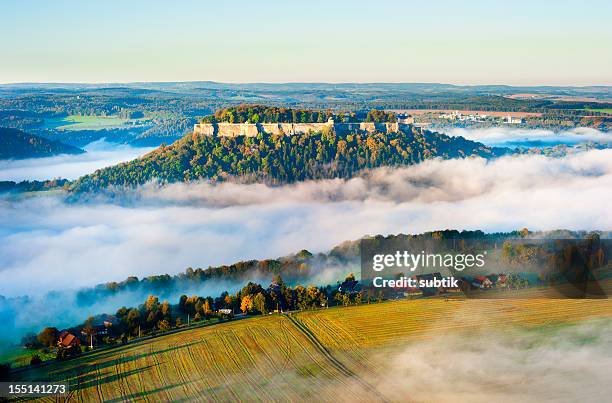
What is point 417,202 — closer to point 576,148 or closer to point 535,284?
point 535,284

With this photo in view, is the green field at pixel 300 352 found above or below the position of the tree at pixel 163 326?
above

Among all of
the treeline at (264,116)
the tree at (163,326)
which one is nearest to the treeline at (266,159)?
the treeline at (264,116)

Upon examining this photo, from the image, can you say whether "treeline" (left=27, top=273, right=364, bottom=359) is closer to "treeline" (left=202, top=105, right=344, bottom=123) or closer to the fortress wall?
the fortress wall

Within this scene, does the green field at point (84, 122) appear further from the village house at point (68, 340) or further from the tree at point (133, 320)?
the village house at point (68, 340)

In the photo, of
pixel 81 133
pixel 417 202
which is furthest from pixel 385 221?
pixel 81 133

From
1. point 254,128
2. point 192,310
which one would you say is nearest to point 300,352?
point 192,310

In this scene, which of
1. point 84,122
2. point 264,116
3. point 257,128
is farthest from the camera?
point 84,122

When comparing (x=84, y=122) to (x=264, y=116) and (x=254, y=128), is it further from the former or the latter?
(x=254, y=128)
